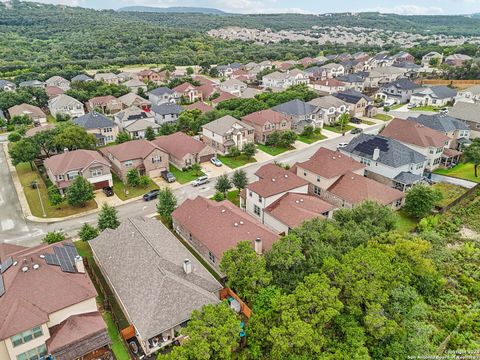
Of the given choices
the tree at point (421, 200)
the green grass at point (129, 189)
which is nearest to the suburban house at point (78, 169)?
the green grass at point (129, 189)

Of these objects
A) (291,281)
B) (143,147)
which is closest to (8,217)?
(143,147)

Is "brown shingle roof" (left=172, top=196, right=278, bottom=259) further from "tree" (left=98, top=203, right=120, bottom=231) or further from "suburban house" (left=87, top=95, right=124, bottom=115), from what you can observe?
"suburban house" (left=87, top=95, right=124, bottom=115)

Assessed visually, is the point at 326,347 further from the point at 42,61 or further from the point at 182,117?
the point at 42,61

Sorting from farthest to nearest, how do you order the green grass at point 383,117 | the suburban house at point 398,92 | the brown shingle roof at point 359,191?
the suburban house at point 398,92 < the green grass at point 383,117 < the brown shingle roof at point 359,191

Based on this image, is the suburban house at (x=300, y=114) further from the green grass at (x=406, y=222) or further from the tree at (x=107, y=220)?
the tree at (x=107, y=220)

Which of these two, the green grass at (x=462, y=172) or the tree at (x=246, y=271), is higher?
the tree at (x=246, y=271)

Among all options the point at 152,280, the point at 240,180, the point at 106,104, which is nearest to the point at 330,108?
the point at 240,180

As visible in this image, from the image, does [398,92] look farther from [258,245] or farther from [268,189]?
[258,245]
